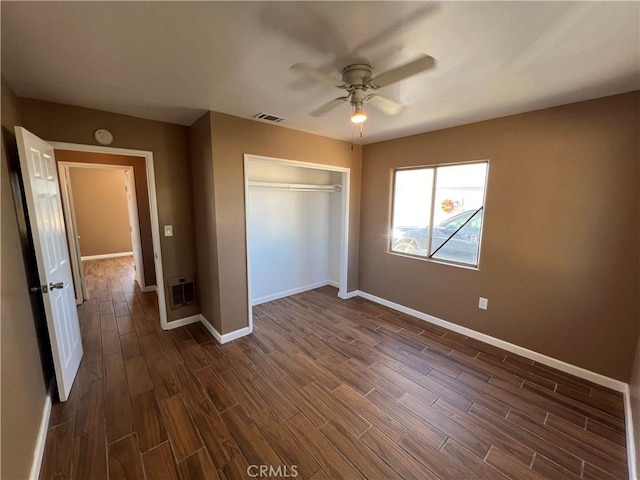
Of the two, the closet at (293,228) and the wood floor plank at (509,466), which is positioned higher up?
the closet at (293,228)

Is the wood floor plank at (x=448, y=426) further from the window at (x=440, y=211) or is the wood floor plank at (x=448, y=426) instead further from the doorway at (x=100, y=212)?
the doorway at (x=100, y=212)

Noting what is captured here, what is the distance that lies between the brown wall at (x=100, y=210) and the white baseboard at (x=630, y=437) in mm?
9280

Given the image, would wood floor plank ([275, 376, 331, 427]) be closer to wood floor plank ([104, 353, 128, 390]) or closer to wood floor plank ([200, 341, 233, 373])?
wood floor plank ([200, 341, 233, 373])

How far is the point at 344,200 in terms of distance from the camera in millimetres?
4062

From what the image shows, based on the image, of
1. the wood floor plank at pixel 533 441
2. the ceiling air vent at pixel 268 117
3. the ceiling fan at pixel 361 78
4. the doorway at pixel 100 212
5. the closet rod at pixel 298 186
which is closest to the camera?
the ceiling fan at pixel 361 78

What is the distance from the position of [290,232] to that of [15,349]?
317cm

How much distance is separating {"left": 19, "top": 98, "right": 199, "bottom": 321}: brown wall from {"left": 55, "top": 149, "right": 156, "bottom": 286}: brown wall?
115cm

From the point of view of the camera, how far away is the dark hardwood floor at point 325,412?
1600 millimetres

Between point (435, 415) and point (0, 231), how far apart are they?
3.09 metres

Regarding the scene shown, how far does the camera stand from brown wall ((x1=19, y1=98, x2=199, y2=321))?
2.32 m

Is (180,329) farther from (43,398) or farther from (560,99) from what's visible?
(560,99)

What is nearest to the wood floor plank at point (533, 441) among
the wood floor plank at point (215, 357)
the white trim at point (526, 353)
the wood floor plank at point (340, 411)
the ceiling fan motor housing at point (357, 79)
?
the wood floor plank at point (340, 411)

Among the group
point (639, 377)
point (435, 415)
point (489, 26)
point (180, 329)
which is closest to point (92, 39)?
point (489, 26)

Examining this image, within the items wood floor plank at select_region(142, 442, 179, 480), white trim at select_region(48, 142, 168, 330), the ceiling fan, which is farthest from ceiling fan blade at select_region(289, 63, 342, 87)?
wood floor plank at select_region(142, 442, 179, 480)
